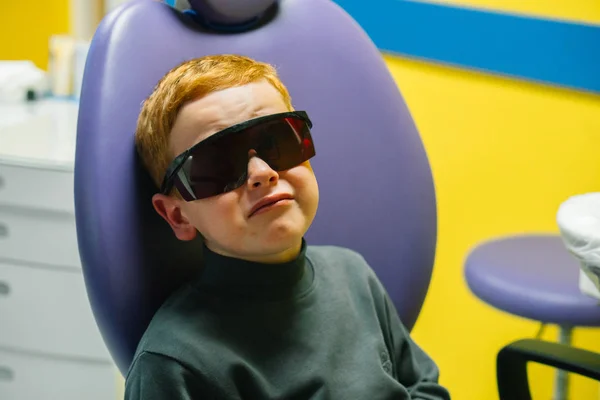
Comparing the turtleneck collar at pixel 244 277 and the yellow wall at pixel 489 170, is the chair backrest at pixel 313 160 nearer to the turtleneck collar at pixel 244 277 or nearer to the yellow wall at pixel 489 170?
the turtleneck collar at pixel 244 277

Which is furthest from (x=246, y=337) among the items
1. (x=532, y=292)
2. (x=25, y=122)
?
(x=25, y=122)

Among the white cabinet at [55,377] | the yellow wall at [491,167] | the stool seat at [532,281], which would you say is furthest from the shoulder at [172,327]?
the yellow wall at [491,167]

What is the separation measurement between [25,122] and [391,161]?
1.29 metres

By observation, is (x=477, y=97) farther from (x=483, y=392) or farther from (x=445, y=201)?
(x=483, y=392)

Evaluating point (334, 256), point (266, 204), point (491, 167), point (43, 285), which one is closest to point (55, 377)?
point (43, 285)

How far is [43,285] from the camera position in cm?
173

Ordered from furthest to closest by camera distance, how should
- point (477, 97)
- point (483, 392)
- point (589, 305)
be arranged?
point (483, 392), point (477, 97), point (589, 305)

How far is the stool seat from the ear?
750 millimetres

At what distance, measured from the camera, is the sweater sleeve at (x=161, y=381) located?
0.79 meters

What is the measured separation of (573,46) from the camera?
181 centimetres

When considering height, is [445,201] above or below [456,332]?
above

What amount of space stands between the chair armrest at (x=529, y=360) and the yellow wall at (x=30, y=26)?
2.05 m

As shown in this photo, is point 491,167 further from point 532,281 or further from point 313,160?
point 313,160

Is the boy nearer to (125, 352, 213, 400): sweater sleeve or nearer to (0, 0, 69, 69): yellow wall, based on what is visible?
(125, 352, 213, 400): sweater sleeve
